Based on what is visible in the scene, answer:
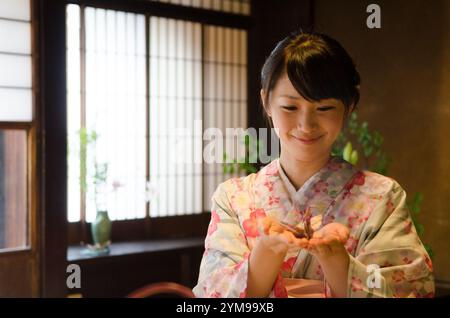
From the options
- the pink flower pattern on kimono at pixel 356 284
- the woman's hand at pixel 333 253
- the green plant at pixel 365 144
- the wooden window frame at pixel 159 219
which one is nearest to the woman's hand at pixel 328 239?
the woman's hand at pixel 333 253

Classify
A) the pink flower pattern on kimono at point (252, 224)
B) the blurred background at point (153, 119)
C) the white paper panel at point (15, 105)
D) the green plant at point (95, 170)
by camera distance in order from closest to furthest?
the pink flower pattern on kimono at point (252, 224) → the blurred background at point (153, 119) → the white paper panel at point (15, 105) → the green plant at point (95, 170)

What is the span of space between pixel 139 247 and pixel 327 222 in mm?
3198

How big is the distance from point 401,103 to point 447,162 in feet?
2.12

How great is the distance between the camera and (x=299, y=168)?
56.4 inches

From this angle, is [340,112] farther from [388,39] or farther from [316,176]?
[388,39]

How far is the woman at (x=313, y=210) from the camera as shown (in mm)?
1244

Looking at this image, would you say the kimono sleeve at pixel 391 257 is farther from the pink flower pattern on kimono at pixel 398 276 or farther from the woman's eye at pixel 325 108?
the woman's eye at pixel 325 108

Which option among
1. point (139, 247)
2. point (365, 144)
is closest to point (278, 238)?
point (365, 144)

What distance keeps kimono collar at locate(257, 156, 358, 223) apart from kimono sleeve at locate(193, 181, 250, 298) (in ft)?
0.31

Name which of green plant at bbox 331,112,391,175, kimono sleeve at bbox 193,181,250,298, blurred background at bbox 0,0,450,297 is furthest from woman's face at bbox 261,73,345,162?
green plant at bbox 331,112,391,175

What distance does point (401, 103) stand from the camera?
372 cm

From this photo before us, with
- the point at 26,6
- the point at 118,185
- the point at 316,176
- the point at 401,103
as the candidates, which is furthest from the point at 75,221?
the point at 316,176

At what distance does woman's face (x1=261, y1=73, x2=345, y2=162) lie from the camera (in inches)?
50.4

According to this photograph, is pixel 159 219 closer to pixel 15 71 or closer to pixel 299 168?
pixel 15 71
